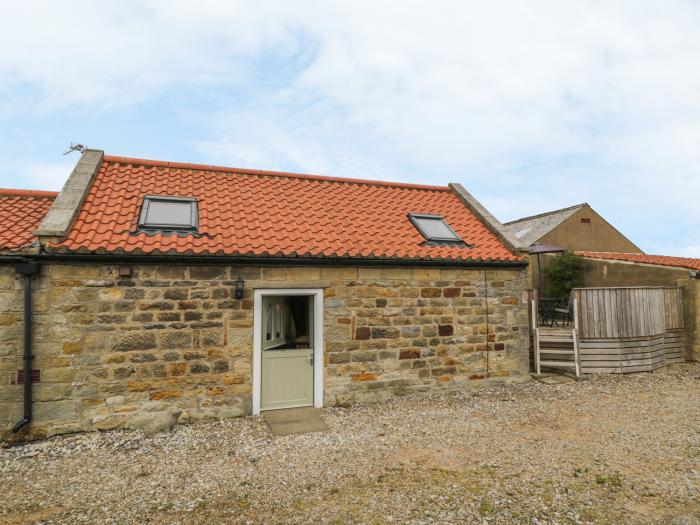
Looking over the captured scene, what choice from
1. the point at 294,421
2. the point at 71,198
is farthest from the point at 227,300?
the point at 71,198

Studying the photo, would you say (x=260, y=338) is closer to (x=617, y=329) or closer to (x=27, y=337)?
(x=27, y=337)

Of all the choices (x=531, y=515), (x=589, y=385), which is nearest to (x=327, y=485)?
(x=531, y=515)

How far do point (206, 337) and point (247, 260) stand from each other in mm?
1405

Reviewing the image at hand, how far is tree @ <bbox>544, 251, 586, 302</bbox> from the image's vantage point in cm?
1616

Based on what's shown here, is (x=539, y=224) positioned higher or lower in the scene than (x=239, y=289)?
higher

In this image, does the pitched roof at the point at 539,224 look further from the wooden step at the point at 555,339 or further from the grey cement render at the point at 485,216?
the wooden step at the point at 555,339

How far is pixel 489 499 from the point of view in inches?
171

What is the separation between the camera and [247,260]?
269 inches

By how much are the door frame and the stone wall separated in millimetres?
104

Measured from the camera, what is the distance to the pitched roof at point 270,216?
22.3 ft

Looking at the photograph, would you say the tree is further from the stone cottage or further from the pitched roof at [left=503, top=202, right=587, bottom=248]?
the stone cottage

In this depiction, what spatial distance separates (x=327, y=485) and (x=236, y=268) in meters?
3.68

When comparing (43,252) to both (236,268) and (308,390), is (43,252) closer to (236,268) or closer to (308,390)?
(236,268)

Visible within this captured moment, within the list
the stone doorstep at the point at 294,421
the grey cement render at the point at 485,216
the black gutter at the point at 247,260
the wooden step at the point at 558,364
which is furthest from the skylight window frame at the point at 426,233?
the stone doorstep at the point at 294,421
